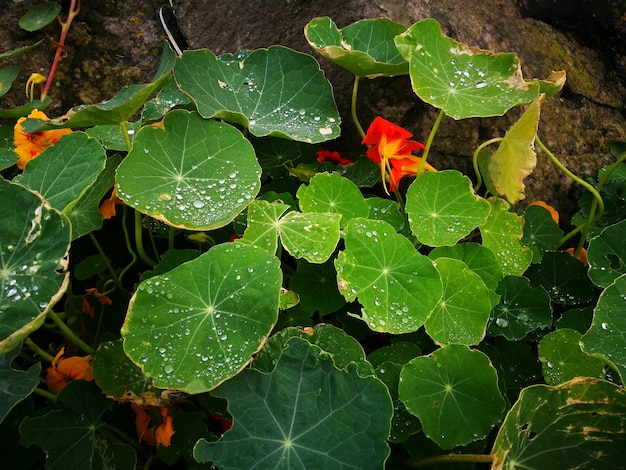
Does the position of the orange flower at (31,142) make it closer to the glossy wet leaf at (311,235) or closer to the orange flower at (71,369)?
the orange flower at (71,369)

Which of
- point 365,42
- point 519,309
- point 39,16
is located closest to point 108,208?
point 365,42

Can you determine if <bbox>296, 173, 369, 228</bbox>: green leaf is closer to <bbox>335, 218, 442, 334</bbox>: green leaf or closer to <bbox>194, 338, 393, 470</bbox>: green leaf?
<bbox>335, 218, 442, 334</bbox>: green leaf

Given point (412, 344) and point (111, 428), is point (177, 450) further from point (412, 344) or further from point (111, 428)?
point (412, 344)

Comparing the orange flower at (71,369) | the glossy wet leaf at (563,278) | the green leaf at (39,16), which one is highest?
the green leaf at (39,16)

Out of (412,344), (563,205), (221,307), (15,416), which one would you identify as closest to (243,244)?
(221,307)

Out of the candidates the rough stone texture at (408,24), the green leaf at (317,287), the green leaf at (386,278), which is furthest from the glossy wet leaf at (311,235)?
the rough stone texture at (408,24)

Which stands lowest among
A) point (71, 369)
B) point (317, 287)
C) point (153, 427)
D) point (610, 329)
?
point (153, 427)

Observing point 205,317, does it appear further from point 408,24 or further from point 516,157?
point 408,24

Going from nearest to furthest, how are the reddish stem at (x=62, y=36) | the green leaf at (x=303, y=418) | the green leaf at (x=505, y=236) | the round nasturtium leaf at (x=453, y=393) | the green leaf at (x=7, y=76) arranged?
the green leaf at (x=303, y=418) < the round nasturtium leaf at (x=453, y=393) < the green leaf at (x=505, y=236) < the green leaf at (x=7, y=76) < the reddish stem at (x=62, y=36)
